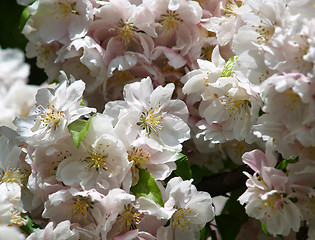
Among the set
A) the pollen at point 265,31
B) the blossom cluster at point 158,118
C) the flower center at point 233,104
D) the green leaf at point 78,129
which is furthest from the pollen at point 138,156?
the pollen at point 265,31

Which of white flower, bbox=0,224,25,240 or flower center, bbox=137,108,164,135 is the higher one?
flower center, bbox=137,108,164,135

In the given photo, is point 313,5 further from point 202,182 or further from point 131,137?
point 202,182

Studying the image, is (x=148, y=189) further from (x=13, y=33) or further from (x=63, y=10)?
(x=13, y=33)

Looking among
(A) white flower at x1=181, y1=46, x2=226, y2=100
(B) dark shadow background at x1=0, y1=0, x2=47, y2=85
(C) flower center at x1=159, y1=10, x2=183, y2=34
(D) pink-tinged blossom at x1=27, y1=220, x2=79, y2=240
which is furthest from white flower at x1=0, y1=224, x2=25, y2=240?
(B) dark shadow background at x1=0, y1=0, x2=47, y2=85

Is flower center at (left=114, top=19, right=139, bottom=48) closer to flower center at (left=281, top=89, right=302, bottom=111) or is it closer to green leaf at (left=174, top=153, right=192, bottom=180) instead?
green leaf at (left=174, top=153, right=192, bottom=180)

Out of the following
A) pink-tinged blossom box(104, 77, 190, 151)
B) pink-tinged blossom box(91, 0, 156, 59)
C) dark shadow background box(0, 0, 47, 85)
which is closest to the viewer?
pink-tinged blossom box(104, 77, 190, 151)

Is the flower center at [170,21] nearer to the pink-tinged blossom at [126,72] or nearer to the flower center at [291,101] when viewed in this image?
the pink-tinged blossom at [126,72]

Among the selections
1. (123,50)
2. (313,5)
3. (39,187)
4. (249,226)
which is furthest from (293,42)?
(249,226)
